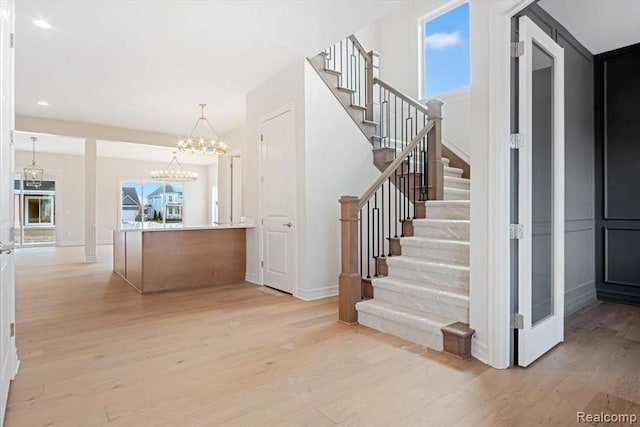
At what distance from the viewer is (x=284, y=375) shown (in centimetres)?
223

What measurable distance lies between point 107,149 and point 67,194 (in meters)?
2.41

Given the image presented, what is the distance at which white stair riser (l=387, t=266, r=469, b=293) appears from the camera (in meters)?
2.87

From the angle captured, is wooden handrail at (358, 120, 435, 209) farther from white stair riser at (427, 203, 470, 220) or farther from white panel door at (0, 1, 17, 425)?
white panel door at (0, 1, 17, 425)

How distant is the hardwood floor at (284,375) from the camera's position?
1.80 meters

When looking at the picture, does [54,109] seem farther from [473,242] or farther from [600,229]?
[600,229]

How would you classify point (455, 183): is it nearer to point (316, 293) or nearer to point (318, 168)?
point (318, 168)

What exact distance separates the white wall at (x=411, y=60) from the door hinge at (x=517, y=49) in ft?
10.1

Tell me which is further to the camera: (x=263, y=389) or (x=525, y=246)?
(x=525, y=246)

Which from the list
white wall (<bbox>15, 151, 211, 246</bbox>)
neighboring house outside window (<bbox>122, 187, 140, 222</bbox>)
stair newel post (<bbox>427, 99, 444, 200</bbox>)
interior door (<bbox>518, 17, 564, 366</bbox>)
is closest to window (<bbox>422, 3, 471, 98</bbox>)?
stair newel post (<bbox>427, 99, 444, 200</bbox>)

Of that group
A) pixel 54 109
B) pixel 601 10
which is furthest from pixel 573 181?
pixel 54 109

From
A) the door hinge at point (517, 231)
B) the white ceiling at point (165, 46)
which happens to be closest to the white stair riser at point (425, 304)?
the door hinge at point (517, 231)

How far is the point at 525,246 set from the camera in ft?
7.63

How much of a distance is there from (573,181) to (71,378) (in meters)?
4.58

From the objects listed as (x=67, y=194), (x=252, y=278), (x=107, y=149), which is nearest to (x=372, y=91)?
(x=252, y=278)
